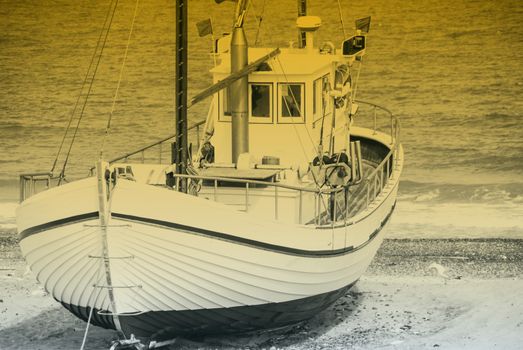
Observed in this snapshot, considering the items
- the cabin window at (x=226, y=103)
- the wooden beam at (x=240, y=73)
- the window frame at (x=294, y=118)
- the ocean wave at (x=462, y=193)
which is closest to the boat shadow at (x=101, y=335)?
the window frame at (x=294, y=118)

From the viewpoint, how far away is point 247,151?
51.4 feet

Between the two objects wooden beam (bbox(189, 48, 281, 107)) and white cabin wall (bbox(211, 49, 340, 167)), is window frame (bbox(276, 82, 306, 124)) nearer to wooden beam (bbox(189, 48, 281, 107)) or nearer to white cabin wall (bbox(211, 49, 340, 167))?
white cabin wall (bbox(211, 49, 340, 167))

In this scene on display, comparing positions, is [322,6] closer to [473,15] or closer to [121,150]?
[473,15]

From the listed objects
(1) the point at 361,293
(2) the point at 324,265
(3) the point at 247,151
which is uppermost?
(3) the point at 247,151

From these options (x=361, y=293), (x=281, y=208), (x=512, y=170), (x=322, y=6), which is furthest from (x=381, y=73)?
(x=281, y=208)

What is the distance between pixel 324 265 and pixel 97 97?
940 inches

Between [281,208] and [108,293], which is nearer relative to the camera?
[108,293]

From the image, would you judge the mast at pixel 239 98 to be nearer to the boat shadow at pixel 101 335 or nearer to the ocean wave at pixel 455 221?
the boat shadow at pixel 101 335

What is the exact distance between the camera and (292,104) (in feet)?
52.5

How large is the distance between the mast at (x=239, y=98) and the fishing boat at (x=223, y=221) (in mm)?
15

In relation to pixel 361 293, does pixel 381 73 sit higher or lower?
higher

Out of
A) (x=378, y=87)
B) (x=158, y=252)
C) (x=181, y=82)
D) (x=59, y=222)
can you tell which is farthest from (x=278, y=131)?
(x=378, y=87)

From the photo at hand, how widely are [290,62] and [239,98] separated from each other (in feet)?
2.96

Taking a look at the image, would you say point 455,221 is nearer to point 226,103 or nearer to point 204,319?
point 226,103
